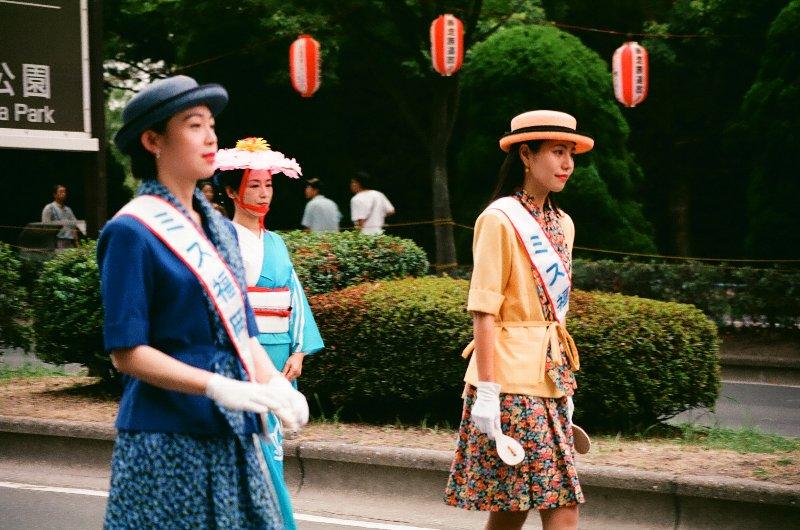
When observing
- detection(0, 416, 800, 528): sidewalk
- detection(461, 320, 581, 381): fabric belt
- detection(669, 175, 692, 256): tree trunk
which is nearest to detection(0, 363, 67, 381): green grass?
detection(0, 416, 800, 528): sidewalk

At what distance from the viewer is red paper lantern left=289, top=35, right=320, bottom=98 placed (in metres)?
17.7

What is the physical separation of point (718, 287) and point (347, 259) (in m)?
6.40

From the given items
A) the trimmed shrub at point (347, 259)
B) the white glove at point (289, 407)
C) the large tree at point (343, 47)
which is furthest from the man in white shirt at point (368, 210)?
the white glove at point (289, 407)

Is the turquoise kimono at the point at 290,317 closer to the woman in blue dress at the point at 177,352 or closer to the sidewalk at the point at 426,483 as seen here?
the sidewalk at the point at 426,483

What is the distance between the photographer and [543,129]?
14.3 feet

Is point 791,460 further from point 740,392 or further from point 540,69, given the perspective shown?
point 540,69

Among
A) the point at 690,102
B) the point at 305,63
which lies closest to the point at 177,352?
the point at 305,63

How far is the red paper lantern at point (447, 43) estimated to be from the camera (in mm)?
16297

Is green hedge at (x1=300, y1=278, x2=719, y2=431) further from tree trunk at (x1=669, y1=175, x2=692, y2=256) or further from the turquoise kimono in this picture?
tree trunk at (x1=669, y1=175, x2=692, y2=256)

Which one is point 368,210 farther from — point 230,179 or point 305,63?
point 230,179

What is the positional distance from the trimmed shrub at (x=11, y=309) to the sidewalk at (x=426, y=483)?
6.72 feet

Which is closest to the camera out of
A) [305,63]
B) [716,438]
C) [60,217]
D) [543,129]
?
[543,129]

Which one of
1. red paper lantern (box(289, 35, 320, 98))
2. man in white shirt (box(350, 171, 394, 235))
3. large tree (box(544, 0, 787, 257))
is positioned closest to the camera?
man in white shirt (box(350, 171, 394, 235))

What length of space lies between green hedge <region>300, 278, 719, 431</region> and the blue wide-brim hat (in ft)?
15.0
